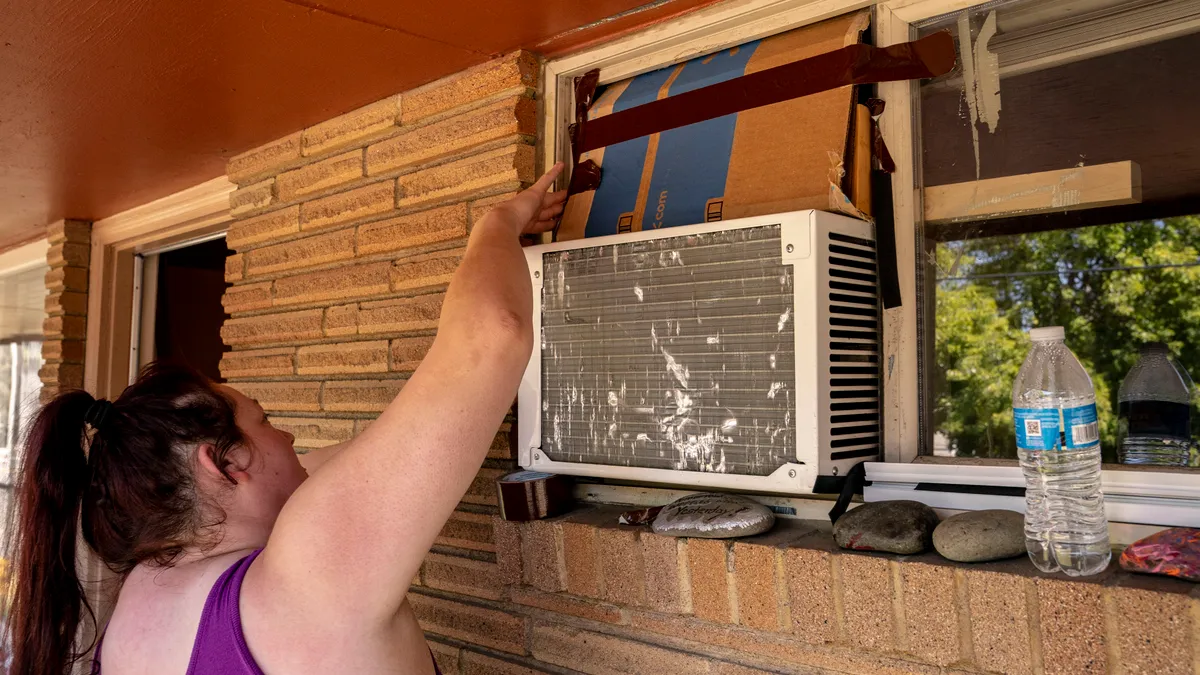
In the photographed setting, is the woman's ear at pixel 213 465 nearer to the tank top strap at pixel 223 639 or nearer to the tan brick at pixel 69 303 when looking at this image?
the tank top strap at pixel 223 639

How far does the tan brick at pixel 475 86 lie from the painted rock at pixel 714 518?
1.28 meters

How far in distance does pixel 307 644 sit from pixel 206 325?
4918 millimetres

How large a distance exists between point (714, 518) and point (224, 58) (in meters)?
1.94

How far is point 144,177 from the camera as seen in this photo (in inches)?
156

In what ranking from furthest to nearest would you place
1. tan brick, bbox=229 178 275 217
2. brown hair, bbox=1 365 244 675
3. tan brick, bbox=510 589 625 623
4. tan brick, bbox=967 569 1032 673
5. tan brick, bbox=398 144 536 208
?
tan brick, bbox=229 178 275 217, tan brick, bbox=398 144 536 208, tan brick, bbox=510 589 625 623, brown hair, bbox=1 365 244 675, tan brick, bbox=967 569 1032 673

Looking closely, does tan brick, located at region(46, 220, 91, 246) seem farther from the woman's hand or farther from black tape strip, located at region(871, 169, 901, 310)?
black tape strip, located at region(871, 169, 901, 310)

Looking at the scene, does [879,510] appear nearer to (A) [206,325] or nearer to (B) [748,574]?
(B) [748,574]

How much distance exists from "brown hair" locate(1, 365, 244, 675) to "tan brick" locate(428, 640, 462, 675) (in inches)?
44.0

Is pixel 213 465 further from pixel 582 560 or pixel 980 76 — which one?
pixel 980 76

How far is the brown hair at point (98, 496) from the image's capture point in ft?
5.02

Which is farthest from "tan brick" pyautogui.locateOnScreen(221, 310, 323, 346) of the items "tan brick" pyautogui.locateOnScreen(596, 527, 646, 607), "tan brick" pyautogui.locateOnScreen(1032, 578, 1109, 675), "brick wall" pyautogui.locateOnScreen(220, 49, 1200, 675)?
"tan brick" pyautogui.locateOnScreen(1032, 578, 1109, 675)

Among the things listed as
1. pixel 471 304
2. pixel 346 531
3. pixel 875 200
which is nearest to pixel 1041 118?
pixel 875 200

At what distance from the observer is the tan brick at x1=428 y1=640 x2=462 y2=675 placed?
253 centimetres

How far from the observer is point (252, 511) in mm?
1627
